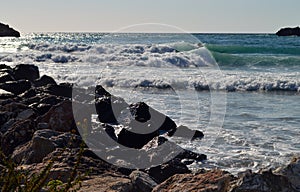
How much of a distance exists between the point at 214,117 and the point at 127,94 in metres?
5.34

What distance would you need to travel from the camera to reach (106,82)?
63.3 ft

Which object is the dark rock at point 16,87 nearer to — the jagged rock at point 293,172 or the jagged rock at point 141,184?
the jagged rock at point 141,184

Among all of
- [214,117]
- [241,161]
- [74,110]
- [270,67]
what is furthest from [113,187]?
[270,67]

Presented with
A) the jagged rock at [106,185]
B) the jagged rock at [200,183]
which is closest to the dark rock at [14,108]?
the jagged rock at [106,185]

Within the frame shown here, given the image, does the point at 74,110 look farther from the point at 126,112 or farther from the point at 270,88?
the point at 270,88

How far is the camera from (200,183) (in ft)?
13.4

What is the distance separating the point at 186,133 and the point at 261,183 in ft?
17.4

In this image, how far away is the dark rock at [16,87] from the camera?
1154 centimetres

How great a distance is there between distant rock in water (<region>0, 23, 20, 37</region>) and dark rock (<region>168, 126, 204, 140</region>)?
3463 inches

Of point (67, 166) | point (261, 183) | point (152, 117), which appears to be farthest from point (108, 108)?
point (261, 183)

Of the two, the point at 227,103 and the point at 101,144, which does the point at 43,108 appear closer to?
the point at 101,144

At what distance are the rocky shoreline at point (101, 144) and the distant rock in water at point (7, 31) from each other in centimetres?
8369

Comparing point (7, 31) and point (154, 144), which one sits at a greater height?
point (154, 144)

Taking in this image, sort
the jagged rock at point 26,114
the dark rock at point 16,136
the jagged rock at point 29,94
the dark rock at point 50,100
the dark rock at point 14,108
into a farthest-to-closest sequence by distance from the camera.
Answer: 1. the jagged rock at point 29,94
2. the dark rock at point 50,100
3. the dark rock at point 14,108
4. the jagged rock at point 26,114
5. the dark rock at point 16,136
